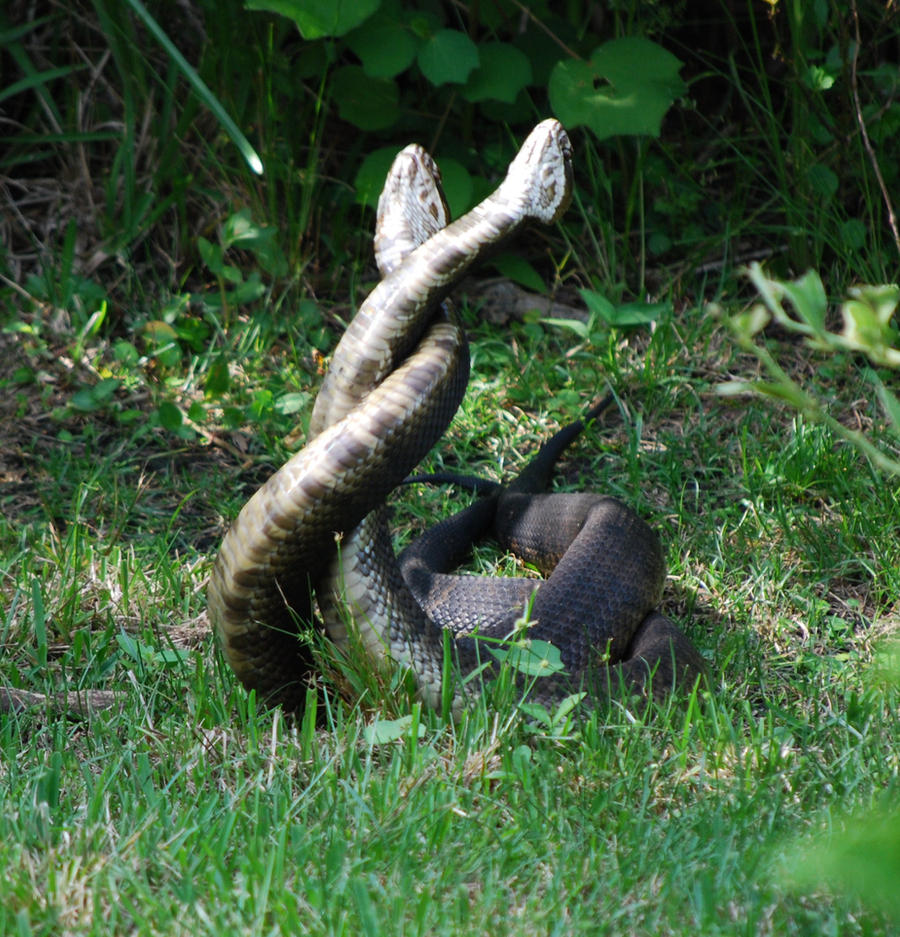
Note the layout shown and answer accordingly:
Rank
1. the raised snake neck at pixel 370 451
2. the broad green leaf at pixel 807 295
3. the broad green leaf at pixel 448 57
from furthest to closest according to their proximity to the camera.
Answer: the broad green leaf at pixel 448 57
the raised snake neck at pixel 370 451
the broad green leaf at pixel 807 295

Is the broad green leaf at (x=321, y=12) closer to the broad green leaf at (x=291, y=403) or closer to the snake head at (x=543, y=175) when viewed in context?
the broad green leaf at (x=291, y=403)

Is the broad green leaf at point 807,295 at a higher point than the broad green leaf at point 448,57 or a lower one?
higher

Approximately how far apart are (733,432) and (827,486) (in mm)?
663

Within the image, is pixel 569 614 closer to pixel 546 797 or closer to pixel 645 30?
pixel 546 797

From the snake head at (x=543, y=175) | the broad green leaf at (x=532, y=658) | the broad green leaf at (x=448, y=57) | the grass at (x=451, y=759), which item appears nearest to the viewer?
the grass at (x=451, y=759)

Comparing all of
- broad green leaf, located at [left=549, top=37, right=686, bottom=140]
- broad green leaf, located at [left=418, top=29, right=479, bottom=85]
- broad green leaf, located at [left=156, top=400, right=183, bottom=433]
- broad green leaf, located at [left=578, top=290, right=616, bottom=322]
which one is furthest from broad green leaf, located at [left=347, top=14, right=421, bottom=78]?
broad green leaf, located at [left=156, top=400, right=183, bottom=433]

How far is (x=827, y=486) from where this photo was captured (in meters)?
4.07

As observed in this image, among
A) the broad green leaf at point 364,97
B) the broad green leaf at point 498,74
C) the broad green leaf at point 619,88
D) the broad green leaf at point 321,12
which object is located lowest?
the broad green leaf at point 619,88

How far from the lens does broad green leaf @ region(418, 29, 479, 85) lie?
16.5ft

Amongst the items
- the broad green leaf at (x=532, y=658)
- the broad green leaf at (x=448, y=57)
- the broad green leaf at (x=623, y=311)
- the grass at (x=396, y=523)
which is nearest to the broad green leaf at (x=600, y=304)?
the broad green leaf at (x=623, y=311)

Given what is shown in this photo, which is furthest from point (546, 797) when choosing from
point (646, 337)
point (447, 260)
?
point (646, 337)

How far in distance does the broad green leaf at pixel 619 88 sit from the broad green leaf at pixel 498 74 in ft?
0.68

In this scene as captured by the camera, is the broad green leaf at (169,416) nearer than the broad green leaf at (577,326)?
Yes

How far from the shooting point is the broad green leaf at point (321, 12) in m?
4.64
